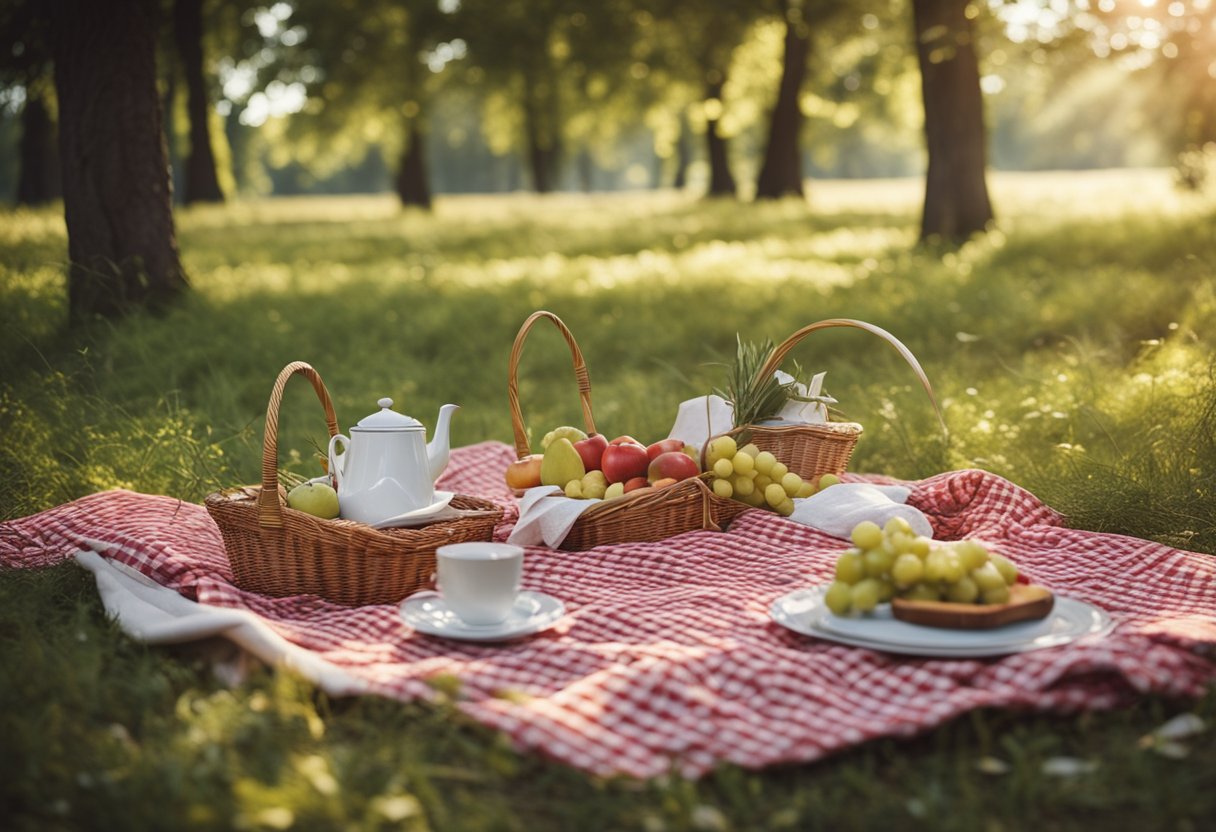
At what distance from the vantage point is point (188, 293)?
859 centimetres

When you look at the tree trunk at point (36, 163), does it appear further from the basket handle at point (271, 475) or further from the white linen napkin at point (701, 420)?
the basket handle at point (271, 475)

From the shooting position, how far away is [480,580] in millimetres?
2953

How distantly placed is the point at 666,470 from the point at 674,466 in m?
0.03

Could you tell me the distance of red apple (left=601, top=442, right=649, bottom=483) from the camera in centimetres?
438

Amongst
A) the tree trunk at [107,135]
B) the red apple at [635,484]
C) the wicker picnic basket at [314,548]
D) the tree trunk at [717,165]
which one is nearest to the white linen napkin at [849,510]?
the red apple at [635,484]

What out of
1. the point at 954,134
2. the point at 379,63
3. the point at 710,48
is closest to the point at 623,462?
the point at 954,134

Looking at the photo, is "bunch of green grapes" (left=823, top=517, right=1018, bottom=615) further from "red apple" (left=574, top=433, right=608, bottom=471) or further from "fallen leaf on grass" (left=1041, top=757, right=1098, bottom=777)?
"red apple" (left=574, top=433, right=608, bottom=471)

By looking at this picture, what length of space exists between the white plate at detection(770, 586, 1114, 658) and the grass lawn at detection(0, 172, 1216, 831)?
0.58 feet

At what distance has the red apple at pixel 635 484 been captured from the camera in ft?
14.2

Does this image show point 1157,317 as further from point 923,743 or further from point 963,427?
point 923,743

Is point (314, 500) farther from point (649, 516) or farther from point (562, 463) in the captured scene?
point (649, 516)

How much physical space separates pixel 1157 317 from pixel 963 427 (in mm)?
2932

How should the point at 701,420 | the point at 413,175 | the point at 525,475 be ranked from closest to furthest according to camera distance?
the point at 525,475, the point at 701,420, the point at 413,175

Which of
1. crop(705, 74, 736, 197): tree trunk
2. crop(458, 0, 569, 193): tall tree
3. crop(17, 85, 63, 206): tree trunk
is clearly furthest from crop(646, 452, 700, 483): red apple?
crop(705, 74, 736, 197): tree trunk
